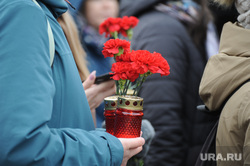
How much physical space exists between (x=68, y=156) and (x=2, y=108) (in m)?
0.24

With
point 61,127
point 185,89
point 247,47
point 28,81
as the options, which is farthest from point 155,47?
point 28,81

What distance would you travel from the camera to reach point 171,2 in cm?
307

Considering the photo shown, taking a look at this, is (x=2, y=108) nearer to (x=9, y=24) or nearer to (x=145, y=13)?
(x=9, y=24)

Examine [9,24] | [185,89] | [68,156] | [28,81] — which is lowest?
[185,89]

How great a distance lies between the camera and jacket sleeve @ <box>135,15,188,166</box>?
265 cm

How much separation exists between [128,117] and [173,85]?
149 cm

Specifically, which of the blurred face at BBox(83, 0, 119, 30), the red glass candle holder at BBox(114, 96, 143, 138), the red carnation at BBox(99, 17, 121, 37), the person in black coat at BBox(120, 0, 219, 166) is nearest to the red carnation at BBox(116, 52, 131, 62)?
the red glass candle holder at BBox(114, 96, 143, 138)

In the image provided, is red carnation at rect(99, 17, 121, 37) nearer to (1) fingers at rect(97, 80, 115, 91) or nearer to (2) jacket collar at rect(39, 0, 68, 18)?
(1) fingers at rect(97, 80, 115, 91)

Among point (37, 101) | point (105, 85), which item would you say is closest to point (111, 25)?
point (105, 85)

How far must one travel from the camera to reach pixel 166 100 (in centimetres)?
265

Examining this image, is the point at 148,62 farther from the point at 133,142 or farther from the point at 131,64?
the point at 133,142

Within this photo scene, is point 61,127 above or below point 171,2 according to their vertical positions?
below

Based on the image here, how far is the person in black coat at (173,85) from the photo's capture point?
2.66 meters

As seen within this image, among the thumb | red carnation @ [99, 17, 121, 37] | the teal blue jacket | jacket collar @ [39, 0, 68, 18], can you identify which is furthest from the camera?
red carnation @ [99, 17, 121, 37]
